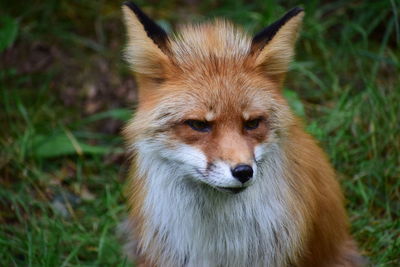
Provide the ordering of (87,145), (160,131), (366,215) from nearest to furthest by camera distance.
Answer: (160,131) → (366,215) → (87,145)

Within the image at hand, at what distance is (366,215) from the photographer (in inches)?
187

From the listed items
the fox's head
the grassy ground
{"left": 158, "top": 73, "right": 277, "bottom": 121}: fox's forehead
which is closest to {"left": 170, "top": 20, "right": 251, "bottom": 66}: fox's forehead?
the fox's head

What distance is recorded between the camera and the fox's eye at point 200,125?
329 centimetres

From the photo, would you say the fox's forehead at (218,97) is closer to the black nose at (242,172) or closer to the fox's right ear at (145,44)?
the fox's right ear at (145,44)

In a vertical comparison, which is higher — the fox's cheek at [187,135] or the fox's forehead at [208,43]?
the fox's forehead at [208,43]

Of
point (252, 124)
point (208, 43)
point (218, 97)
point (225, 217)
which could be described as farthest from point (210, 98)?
point (225, 217)

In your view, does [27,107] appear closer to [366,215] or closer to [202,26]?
[202,26]

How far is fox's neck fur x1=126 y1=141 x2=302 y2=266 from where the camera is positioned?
11.7 feet

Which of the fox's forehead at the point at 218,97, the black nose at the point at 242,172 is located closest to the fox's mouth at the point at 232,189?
the black nose at the point at 242,172

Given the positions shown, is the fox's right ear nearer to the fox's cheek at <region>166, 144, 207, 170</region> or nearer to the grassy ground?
the fox's cheek at <region>166, 144, 207, 170</region>

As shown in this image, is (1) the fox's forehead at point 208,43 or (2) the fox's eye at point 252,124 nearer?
(2) the fox's eye at point 252,124

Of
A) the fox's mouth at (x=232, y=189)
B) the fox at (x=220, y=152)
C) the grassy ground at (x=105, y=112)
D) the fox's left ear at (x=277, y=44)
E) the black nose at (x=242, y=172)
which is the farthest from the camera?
the grassy ground at (x=105, y=112)

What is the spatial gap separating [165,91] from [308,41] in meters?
3.19

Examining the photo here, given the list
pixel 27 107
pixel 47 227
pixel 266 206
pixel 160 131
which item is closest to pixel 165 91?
pixel 160 131
